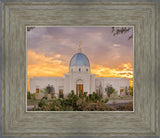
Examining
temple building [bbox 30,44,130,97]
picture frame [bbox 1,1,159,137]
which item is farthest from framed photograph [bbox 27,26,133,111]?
picture frame [bbox 1,1,159,137]

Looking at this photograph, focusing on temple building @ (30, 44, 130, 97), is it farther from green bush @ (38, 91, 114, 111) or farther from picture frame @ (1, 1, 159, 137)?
picture frame @ (1, 1, 159, 137)

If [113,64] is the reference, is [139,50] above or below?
above

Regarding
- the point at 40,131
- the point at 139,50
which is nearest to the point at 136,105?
the point at 139,50

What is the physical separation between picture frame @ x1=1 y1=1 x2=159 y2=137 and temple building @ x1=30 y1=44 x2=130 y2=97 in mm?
182

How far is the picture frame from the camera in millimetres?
2096

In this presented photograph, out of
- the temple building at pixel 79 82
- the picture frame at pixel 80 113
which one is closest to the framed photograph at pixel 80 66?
the temple building at pixel 79 82

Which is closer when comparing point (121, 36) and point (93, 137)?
point (93, 137)

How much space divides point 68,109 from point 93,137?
1.48ft

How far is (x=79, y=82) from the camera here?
2307 mm

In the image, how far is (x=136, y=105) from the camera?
2160 mm

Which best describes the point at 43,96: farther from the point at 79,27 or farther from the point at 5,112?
the point at 79,27

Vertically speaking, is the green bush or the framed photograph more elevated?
the framed photograph

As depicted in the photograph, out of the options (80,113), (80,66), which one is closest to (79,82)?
(80,66)

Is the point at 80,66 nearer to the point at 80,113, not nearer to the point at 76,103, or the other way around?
the point at 76,103
